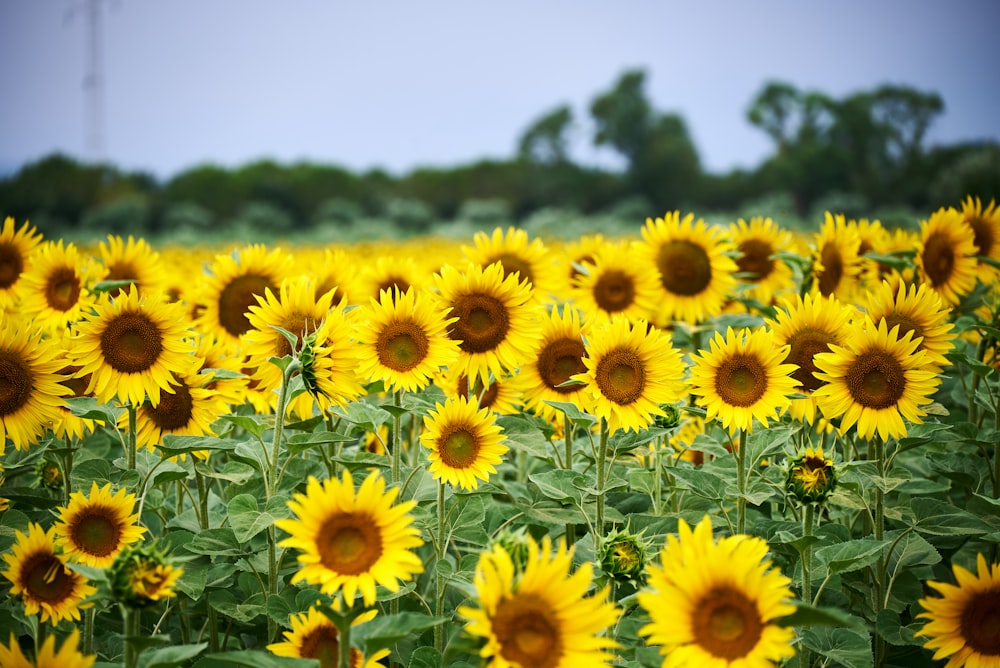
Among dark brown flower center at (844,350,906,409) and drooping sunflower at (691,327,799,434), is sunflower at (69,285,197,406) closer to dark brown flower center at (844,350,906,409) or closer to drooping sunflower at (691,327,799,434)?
drooping sunflower at (691,327,799,434)

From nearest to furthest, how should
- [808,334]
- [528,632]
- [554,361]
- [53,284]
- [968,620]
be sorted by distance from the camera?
[528,632], [968,620], [808,334], [554,361], [53,284]

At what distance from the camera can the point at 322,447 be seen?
2688 mm

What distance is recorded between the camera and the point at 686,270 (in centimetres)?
384

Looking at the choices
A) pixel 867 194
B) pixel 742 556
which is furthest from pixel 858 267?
pixel 867 194

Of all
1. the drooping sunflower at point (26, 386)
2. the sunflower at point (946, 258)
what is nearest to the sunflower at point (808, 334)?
the sunflower at point (946, 258)

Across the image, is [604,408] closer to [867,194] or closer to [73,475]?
[73,475]

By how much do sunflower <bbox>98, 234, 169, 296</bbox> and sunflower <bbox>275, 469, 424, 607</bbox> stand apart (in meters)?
2.23

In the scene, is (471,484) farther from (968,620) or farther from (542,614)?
(968,620)

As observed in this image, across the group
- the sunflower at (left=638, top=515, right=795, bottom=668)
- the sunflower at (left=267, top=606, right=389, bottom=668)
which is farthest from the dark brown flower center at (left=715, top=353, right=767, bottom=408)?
the sunflower at (left=267, top=606, right=389, bottom=668)

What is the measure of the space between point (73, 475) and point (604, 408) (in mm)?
1726

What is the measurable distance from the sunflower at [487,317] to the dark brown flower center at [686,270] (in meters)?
1.32

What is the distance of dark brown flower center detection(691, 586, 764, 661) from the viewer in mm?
1668

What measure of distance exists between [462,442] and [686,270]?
6.24ft

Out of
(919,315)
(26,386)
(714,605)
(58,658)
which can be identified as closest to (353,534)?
(58,658)
